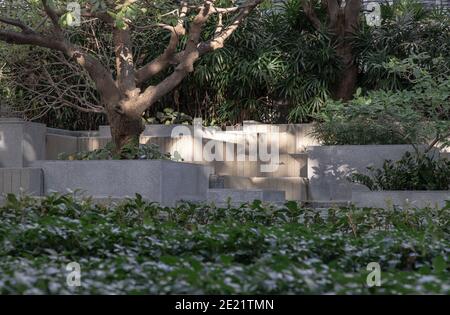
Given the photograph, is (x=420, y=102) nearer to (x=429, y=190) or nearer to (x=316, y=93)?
(x=429, y=190)

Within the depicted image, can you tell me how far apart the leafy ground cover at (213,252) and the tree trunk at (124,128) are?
432 cm

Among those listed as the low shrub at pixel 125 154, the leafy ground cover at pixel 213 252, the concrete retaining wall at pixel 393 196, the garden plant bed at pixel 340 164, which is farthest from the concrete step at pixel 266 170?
the leafy ground cover at pixel 213 252

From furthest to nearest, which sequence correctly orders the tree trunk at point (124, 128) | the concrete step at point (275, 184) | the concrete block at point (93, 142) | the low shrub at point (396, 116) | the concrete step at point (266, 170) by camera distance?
the concrete block at point (93, 142) → the concrete step at point (266, 170) → the concrete step at point (275, 184) → the low shrub at point (396, 116) → the tree trunk at point (124, 128)

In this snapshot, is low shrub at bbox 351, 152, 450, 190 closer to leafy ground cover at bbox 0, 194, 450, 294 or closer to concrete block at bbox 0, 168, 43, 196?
leafy ground cover at bbox 0, 194, 450, 294

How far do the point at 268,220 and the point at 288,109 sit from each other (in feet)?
33.2

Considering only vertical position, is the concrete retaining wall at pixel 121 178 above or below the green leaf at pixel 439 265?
above

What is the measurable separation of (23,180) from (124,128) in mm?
1526

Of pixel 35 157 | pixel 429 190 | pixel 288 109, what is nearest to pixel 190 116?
pixel 288 109

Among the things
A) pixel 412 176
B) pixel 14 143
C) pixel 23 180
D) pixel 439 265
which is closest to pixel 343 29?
pixel 412 176

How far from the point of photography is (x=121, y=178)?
11203mm

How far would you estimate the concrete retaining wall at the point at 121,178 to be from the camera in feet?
36.4

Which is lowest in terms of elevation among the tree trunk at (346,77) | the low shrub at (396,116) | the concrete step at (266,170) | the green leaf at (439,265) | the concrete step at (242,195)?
the green leaf at (439,265)

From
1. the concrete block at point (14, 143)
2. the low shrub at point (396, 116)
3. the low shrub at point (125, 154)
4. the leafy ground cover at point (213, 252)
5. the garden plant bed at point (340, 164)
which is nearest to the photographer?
the leafy ground cover at point (213, 252)

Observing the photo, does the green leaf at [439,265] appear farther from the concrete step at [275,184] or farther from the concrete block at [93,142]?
the concrete block at [93,142]
